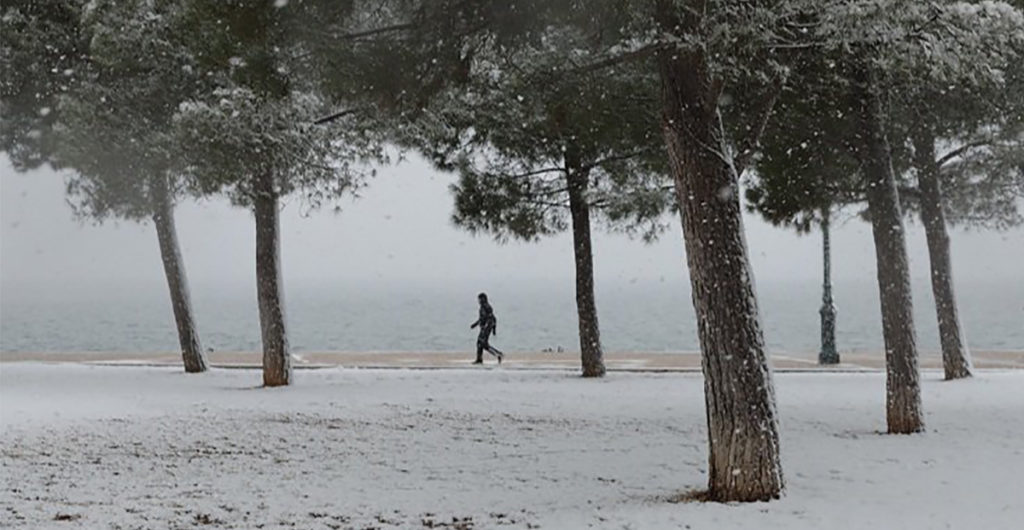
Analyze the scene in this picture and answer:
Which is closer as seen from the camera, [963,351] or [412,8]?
[412,8]

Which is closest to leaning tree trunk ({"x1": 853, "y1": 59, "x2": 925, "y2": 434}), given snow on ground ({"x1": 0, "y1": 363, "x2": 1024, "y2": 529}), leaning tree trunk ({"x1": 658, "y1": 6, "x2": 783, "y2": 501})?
snow on ground ({"x1": 0, "y1": 363, "x2": 1024, "y2": 529})

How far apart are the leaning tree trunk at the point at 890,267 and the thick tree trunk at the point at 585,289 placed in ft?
19.9

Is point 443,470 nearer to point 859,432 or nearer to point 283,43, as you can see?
point 283,43

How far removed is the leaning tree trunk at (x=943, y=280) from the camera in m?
14.0

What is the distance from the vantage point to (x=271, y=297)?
14.3m

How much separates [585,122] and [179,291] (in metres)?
9.16

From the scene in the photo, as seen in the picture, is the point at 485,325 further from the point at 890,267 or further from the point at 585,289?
the point at 890,267

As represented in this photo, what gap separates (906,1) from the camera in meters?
6.16

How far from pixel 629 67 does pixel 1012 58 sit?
4477 mm

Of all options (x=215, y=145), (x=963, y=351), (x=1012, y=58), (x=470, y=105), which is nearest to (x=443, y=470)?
(x=215, y=145)

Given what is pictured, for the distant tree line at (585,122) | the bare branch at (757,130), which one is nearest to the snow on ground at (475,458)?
the distant tree line at (585,122)

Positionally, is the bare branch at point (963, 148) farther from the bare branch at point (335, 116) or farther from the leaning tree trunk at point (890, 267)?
the bare branch at point (335, 116)

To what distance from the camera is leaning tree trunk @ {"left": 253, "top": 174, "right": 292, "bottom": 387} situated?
1422cm

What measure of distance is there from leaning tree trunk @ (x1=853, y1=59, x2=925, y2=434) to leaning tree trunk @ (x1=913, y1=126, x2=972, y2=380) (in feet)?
→ 15.3
